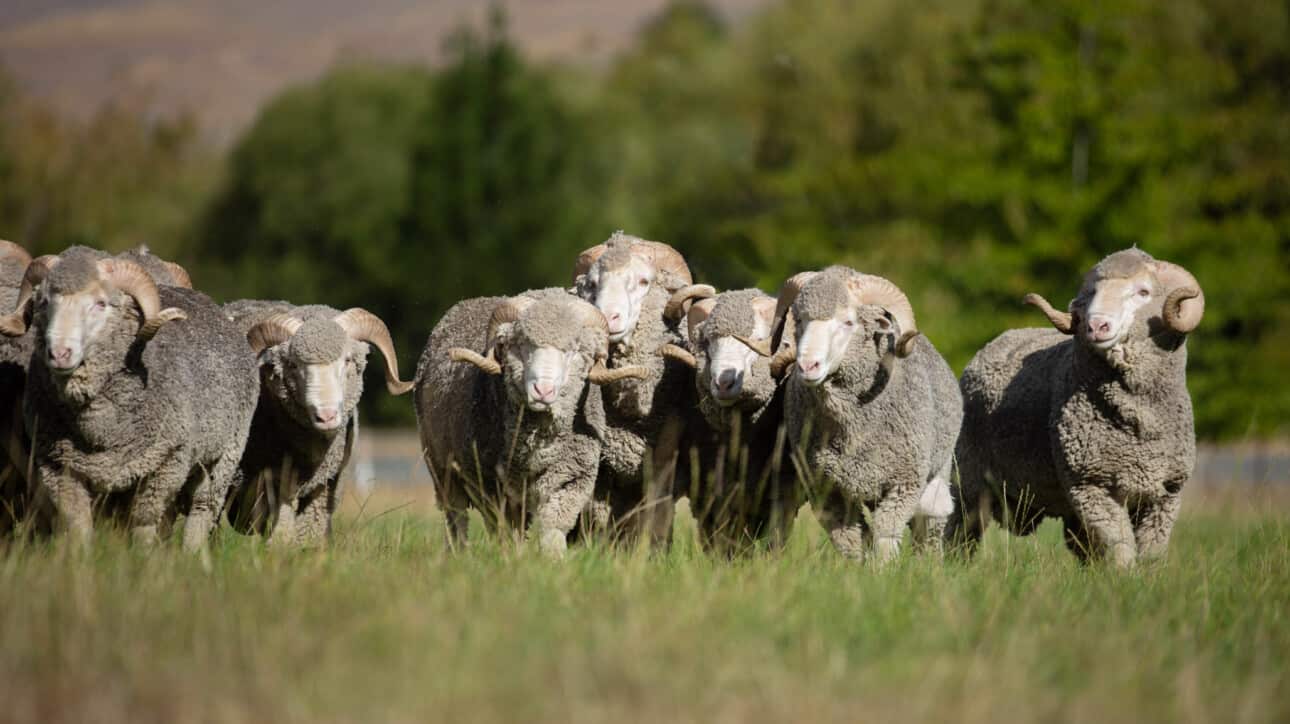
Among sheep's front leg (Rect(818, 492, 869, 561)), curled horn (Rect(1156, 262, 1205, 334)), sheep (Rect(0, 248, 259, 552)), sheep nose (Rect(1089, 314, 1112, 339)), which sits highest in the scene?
curled horn (Rect(1156, 262, 1205, 334))

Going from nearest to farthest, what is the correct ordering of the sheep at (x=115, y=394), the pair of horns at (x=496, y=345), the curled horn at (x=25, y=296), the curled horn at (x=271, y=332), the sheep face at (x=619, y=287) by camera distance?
1. the sheep at (x=115, y=394)
2. the curled horn at (x=25, y=296)
3. the pair of horns at (x=496, y=345)
4. the sheep face at (x=619, y=287)
5. the curled horn at (x=271, y=332)

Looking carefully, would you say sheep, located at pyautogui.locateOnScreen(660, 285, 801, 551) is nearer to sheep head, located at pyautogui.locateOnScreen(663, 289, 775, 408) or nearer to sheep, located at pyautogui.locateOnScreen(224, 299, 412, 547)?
sheep head, located at pyautogui.locateOnScreen(663, 289, 775, 408)

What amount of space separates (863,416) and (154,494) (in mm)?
3908

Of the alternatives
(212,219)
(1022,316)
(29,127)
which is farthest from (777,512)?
(29,127)

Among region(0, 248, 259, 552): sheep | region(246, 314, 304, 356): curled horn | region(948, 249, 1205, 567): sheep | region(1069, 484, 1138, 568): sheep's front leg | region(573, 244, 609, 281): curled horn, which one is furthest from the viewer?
region(573, 244, 609, 281): curled horn

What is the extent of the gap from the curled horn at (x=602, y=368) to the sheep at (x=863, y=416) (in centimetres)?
89

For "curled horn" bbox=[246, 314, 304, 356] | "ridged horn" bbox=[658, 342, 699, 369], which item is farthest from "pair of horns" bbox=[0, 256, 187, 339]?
"ridged horn" bbox=[658, 342, 699, 369]

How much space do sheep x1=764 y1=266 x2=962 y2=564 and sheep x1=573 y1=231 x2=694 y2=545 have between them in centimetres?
83

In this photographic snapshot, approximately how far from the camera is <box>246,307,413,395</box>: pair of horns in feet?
29.6

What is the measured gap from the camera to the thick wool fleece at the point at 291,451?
882 cm

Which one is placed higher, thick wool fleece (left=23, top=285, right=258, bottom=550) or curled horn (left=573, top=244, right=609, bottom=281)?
curled horn (left=573, top=244, right=609, bottom=281)

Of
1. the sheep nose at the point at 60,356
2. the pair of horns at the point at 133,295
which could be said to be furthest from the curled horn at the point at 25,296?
the sheep nose at the point at 60,356

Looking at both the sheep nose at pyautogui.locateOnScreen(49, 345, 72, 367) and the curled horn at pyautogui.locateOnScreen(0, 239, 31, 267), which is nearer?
the sheep nose at pyautogui.locateOnScreen(49, 345, 72, 367)

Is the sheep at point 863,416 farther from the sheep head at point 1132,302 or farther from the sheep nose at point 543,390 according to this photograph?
the sheep nose at point 543,390
